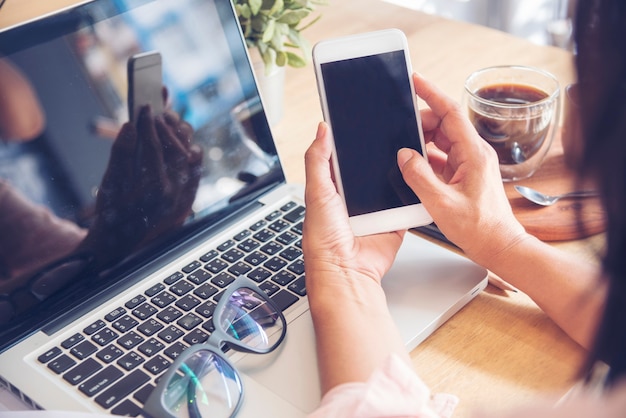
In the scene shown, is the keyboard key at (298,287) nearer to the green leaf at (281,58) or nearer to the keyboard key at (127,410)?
the keyboard key at (127,410)

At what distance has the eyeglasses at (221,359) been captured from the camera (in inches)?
23.2

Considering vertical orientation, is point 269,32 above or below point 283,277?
above

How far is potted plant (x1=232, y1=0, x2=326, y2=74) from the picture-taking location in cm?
90

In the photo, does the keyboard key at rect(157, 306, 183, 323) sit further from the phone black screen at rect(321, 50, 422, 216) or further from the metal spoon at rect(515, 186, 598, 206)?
the metal spoon at rect(515, 186, 598, 206)

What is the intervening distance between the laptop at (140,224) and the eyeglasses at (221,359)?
2 cm

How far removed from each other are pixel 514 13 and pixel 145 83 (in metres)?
1.74

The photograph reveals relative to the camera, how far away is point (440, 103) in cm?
77

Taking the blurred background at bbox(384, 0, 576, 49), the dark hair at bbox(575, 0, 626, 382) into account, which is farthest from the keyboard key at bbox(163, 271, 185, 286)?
the blurred background at bbox(384, 0, 576, 49)

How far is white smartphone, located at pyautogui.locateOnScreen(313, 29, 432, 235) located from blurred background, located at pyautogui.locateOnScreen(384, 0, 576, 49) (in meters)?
1.54

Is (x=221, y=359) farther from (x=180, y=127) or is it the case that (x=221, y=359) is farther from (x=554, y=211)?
(x=554, y=211)

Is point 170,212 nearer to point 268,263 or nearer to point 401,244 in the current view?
point 268,263

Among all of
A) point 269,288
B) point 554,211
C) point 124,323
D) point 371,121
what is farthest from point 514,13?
point 124,323

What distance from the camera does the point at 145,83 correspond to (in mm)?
752

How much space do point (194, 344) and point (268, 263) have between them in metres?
0.14
